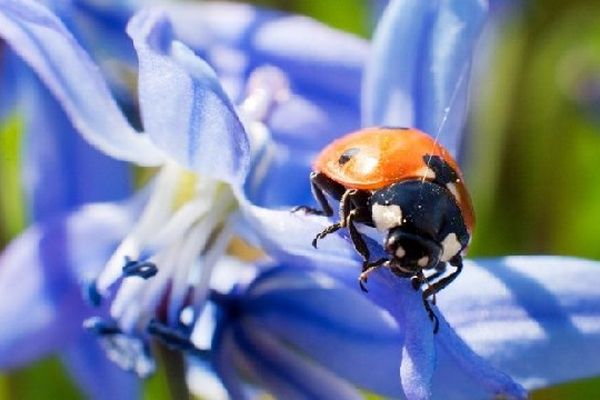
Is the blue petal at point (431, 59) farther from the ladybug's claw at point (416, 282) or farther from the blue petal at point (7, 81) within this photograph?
the blue petal at point (7, 81)

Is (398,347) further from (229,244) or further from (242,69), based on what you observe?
(242,69)

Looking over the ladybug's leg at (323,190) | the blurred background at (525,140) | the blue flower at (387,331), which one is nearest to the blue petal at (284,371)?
the blue flower at (387,331)

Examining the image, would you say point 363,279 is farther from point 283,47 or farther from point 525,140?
point 525,140

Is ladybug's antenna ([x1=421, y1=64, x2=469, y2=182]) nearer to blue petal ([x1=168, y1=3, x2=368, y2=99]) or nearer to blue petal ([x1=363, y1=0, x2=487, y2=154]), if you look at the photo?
blue petal ([x1=363, y1=0, x2=487, y2=154])

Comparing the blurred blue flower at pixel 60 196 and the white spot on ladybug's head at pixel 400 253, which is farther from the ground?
the white spot on ladybug's head at pixel 400 253

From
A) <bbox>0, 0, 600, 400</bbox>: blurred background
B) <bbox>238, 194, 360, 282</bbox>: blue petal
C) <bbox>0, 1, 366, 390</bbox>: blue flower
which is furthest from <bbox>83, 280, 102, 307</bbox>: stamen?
<bbox>0, 0, 600, 400</bbox>: blurred background

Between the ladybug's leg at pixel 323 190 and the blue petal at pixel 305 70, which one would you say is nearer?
the ladybug's leg at pixel 323 190

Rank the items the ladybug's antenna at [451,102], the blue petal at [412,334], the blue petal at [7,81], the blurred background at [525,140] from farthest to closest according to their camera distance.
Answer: the blurred background at [525,140] < the blue petal at [7,81] < the ladybug's antenna at [451,102] < the blue petal at [412,334]
